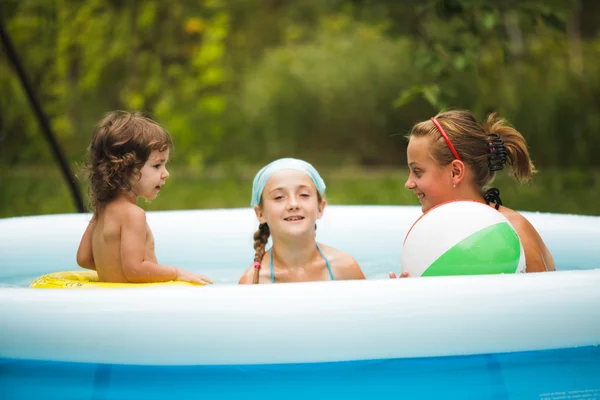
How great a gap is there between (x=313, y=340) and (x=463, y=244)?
0.77m

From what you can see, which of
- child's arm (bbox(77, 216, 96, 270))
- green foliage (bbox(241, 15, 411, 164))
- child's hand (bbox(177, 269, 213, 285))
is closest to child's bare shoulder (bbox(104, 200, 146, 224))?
child's arm (bbox(77, 216, 96, 270))

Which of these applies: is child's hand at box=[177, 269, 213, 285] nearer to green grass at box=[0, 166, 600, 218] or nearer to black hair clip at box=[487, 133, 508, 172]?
black hair clip at box=[487, 133, 508, 172]

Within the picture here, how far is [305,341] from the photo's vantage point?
84.0 inches

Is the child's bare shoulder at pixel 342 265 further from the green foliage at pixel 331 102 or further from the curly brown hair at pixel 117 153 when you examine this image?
the green foliage at pixel 331 102

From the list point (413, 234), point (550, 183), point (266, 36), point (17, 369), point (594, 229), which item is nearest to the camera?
point (17, 369)

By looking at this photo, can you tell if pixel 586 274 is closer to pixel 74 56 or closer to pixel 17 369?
pixel 17 369

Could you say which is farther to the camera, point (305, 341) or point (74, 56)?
point (74, 56)

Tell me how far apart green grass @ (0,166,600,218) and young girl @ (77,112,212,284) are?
4492mm

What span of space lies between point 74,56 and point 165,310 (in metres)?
7.51

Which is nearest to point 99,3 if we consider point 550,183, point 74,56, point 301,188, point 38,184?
point 74,56

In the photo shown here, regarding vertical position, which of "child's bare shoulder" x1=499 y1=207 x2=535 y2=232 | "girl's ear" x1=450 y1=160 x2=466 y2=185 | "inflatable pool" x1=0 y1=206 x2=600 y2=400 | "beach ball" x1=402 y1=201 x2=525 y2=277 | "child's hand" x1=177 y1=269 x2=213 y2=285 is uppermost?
"girl's ear" x1=450 y1=160 x2=466 y2=185

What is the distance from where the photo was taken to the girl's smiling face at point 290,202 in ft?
10.1

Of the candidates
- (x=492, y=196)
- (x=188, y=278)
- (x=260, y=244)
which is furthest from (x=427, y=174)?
(x=188, y=278)

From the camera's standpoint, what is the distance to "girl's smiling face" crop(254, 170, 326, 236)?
308 centimetres
